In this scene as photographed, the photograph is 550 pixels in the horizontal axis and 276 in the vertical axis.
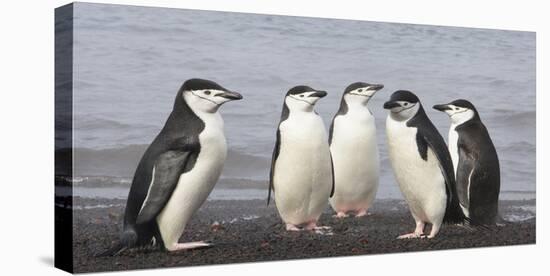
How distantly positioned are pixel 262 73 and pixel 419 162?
4.82ft

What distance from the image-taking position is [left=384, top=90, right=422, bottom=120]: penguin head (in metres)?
8.28

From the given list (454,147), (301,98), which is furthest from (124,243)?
(454,147)

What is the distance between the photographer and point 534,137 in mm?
9102

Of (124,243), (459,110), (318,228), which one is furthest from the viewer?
(459,110)

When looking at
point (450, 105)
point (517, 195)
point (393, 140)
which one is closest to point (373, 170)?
point (393, 140)

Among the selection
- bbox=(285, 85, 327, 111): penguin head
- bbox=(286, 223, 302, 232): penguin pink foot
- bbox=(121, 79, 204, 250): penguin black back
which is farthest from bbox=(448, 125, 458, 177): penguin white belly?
bbox=(121, 79, 204, 250): penguin black back

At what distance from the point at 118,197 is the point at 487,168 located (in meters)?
3.24

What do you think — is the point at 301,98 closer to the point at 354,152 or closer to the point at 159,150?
the point at 354,152

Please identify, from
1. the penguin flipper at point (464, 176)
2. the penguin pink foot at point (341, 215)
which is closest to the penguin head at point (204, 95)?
the penguin pink foot at point (341, 215)

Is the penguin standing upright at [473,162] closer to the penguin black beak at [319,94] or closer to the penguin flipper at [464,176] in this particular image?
the penguin flipper at [464,176]

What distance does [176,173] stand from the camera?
7.27 m

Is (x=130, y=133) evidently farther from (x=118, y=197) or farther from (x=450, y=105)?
(x=450, y=105)

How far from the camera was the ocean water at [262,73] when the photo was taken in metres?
7.16

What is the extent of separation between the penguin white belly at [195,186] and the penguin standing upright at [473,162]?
2091mm
